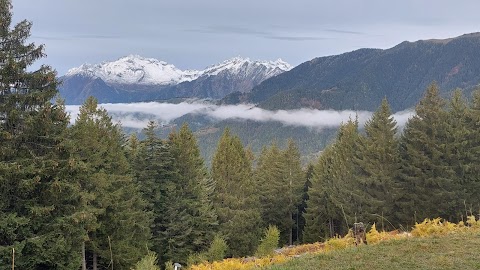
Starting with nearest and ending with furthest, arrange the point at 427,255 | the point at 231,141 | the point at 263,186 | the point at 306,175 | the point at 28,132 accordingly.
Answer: the point at 427,255 < the point at 28,132 < the point at 231,141 < the point at 263,186 < the point at 306,175

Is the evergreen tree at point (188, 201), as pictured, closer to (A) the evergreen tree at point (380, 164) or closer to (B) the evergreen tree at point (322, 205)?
(A) the evergreen tree at point (380, 164)

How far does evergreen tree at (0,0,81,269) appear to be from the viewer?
43.9ft

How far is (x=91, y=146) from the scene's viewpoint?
20375 millimetres

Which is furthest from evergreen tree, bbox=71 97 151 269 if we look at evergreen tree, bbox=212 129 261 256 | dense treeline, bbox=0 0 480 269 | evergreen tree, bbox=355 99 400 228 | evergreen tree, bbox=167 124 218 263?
evergreen tree, bbox=355 99 400 228

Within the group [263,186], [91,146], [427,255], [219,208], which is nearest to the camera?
[427,255]

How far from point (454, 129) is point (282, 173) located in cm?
1925

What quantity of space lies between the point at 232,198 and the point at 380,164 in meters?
12.1

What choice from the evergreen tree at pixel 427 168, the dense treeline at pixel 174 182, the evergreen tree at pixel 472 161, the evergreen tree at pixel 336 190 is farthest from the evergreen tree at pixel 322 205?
the evergreen tree at pixel 472 161

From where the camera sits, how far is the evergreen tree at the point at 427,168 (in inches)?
1099

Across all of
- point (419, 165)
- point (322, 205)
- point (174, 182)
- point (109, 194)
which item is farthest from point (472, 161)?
point (109, 194)

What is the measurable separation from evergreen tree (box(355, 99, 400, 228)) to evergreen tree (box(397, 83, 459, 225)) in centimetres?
78

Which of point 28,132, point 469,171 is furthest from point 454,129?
point 28,132

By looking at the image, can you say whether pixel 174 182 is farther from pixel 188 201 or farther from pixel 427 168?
pixel 427 168

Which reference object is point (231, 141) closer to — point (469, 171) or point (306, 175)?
point (306, 175)
